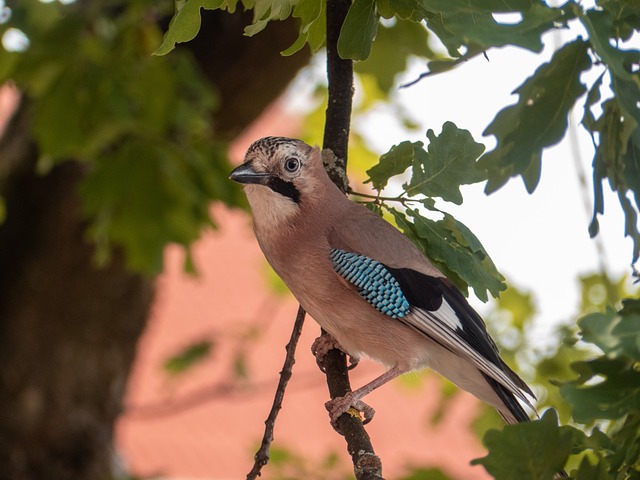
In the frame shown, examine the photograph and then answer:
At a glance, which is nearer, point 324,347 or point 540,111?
point 540,111

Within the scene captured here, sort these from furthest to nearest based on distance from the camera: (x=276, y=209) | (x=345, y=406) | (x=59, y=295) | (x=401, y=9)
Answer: (x=59, y=295), (x=276, y=209), (x=345, y=406), (x=401, y=9)

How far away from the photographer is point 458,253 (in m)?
1.96

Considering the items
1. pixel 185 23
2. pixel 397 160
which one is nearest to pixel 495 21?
pixel 185 23

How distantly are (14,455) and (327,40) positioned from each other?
359 centimetres

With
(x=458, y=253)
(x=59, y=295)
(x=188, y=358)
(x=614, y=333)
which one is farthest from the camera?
(x=188, y=358)

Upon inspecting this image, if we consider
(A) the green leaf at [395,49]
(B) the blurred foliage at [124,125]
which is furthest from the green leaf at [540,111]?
(A) the green leaf at [395,49]

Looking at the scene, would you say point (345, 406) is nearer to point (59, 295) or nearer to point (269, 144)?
point (269, 144)

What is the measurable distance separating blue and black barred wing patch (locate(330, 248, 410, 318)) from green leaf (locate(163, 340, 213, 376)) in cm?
372

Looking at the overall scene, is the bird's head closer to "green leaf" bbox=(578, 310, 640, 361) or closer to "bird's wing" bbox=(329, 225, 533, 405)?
"bird's wing" bbox=(329, 225, 533, 405)

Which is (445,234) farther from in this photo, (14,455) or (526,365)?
(14,455)

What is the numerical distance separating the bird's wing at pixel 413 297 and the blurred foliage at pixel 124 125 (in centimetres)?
147

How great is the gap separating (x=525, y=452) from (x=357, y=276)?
0.90 meters

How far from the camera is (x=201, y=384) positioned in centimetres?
1049

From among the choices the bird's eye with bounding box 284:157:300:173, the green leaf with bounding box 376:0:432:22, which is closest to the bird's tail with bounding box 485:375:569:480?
the bird's eye with bounding box 284:157:300:173
